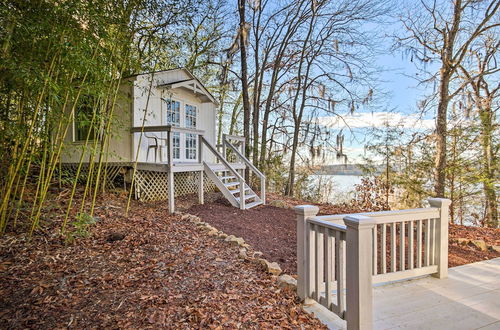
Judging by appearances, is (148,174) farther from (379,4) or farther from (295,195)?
(379,4)

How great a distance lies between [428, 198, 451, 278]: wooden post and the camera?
2645 millimetres

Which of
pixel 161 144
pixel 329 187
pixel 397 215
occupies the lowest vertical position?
pixel 329 187

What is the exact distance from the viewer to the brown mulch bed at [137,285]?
1908 mm

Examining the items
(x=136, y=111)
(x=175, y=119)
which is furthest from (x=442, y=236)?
(x=175, y=119)

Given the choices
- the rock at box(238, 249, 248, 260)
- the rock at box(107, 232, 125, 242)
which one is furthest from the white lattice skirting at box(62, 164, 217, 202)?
the rock at box(238, 249, 248, 260)

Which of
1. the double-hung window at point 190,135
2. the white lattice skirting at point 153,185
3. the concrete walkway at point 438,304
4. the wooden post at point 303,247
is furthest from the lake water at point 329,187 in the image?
the wooden post at point 303,247

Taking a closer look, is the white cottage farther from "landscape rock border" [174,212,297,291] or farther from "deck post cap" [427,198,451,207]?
"deck post cap" [427,198,451,207]

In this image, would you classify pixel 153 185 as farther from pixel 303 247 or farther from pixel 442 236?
pixel 442 236

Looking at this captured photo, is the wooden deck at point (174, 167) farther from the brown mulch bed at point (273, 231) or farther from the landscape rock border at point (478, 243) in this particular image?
the landscape rock border at point (478, 243)

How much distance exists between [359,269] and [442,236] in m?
1.58

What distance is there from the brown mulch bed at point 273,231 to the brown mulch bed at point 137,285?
0.55m

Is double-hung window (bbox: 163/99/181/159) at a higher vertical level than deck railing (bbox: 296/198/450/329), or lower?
higher

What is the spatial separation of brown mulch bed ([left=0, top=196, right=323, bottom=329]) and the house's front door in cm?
292

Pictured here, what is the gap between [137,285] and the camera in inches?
91.9
